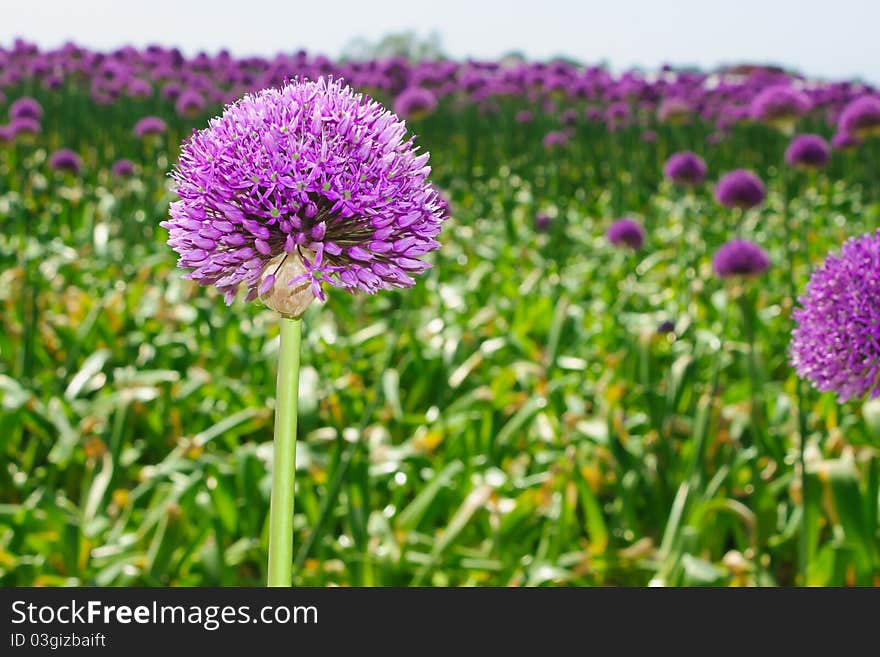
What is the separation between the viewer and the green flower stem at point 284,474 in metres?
0.76

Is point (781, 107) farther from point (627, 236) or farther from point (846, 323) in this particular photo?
point (846, 323)

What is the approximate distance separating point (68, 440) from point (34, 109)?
9.73ft

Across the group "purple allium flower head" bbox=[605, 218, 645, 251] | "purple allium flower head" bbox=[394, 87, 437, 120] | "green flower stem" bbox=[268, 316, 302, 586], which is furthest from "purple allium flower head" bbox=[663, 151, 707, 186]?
"green flower stem" bbox=[268, 316, 302, 586]

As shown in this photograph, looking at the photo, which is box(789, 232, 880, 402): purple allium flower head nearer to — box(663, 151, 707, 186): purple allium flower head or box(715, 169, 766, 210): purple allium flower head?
box(715, 169, 766, 210): purple allium flower head

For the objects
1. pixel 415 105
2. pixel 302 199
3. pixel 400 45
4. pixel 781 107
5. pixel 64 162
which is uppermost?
pixel 400 45

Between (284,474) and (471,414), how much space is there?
2.41 metres

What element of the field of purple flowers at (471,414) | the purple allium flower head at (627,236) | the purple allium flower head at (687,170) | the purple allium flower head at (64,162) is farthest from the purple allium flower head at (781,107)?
the purple allium flower head at (64,162)

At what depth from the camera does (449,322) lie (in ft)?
14.0

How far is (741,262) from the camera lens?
10.1ft

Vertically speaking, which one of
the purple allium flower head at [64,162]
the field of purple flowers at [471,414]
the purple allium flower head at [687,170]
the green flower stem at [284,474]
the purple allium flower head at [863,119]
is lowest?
the green flower stem at [284,474]

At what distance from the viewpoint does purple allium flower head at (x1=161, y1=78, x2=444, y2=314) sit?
0.82 metres

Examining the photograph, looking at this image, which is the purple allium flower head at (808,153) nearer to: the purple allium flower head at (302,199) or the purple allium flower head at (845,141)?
the purple allium flower head at (845,141)

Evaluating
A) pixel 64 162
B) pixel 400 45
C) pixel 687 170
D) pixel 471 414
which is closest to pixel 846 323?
pixel 471 414

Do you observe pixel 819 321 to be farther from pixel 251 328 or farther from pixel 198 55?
pixel 198 55
